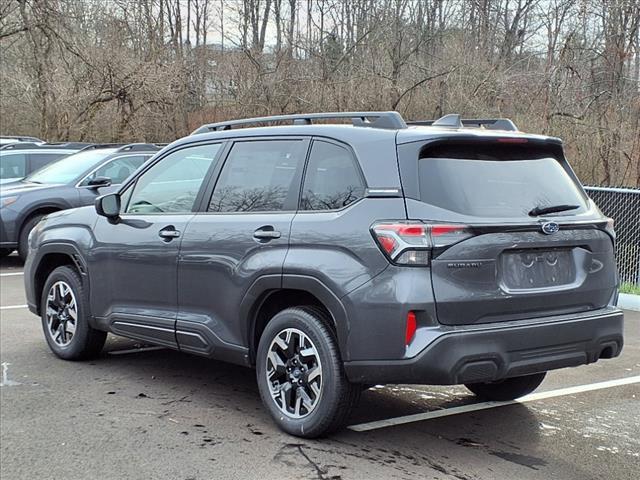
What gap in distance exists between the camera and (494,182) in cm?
468

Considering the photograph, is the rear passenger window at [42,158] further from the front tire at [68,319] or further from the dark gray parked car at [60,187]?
the front tire at [68,319]

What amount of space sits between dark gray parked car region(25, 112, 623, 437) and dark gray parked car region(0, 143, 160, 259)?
270 inches

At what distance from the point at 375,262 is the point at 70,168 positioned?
9.67 meters

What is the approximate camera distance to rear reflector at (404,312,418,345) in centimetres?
425

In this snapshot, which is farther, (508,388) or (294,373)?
(508,388)

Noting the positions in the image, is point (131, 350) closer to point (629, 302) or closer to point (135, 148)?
point (629, 302)

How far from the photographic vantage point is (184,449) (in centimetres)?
465

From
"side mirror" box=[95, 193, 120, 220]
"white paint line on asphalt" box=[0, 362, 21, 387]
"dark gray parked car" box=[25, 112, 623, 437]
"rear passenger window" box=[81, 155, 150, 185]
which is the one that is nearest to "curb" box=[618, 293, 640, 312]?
"dark gray parked car" box=[25, 112, 623, 437]

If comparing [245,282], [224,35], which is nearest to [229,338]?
[245,282]

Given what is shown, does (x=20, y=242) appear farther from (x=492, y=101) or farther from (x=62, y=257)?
(x=492, y=101)

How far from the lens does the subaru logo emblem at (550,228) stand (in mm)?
4582

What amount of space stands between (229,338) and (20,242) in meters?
7.91

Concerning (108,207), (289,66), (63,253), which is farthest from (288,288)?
(289,66)

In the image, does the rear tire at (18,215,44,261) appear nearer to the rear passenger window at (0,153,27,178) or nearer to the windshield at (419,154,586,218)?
the rear passenger window at (0,153,27,178)
